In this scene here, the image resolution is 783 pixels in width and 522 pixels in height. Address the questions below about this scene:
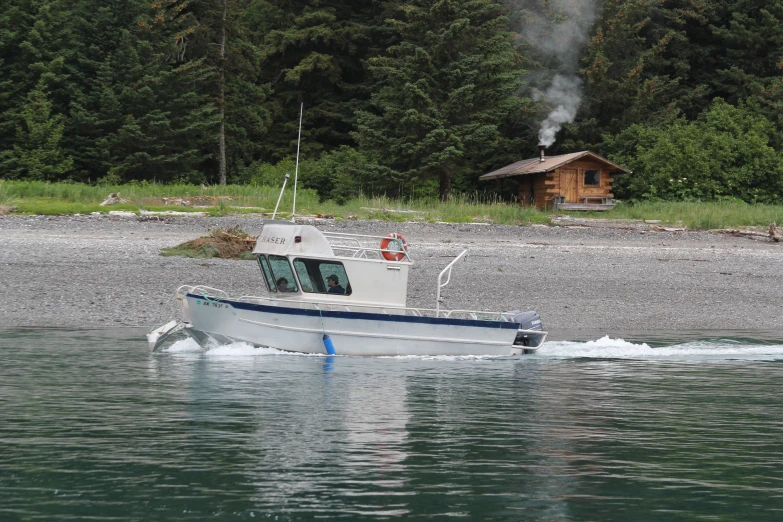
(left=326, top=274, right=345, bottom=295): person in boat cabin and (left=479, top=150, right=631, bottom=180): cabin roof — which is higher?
(left=479, top=150, right=631, bottom=180): cabin roof

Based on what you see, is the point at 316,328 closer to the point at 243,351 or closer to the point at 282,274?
the point at 282,274

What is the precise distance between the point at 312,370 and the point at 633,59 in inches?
1778

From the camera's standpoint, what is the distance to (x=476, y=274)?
26.4m

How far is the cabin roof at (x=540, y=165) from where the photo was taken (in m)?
46.2

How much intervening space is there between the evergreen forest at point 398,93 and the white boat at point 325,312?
30.7 m

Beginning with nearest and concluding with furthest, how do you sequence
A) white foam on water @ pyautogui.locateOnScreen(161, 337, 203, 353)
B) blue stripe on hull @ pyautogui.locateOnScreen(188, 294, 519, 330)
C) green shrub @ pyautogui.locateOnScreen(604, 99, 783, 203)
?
1. blue stripe on hull @ pyautogui.locateOnScreen(188, 294, 519, 330)
2. white foam on water @ pyautogui.locateOnScreen(161, 337, 203, 353)
3. green shrub @ pyautogui.locateOnScreen(604, 99, 783, 203)

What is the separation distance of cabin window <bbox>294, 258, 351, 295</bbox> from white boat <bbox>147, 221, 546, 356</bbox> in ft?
0.06

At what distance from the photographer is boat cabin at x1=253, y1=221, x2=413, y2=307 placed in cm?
1775

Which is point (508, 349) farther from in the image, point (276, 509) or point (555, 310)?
point (276, 509)

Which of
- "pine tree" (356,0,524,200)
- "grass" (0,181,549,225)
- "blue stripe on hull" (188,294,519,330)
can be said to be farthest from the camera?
"pine tree" (356,0,524,200)

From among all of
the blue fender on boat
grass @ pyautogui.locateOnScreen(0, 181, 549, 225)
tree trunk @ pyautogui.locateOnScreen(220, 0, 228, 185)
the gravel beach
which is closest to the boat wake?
the blue fender on boat

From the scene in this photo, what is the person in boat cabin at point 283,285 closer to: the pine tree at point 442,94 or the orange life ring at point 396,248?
the orange life ring at point 396,248

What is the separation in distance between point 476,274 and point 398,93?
25659 mm

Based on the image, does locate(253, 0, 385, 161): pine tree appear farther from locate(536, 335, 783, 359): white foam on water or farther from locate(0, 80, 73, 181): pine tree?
locate(536, 335, 783, 359): white foam on water
